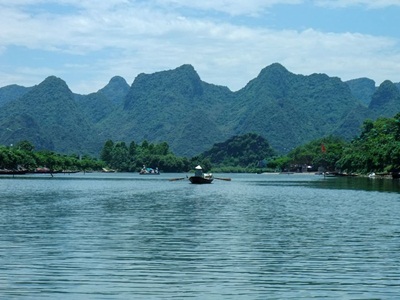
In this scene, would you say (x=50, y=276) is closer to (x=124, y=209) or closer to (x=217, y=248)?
(x=217, y=248)

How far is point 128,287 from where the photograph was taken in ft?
71.1

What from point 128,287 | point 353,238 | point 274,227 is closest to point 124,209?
point 274,227

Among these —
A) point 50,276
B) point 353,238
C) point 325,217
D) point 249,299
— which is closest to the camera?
point 249,299

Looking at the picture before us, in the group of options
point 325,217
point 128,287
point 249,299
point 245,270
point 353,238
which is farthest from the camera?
point 325,217

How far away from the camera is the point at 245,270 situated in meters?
25.0

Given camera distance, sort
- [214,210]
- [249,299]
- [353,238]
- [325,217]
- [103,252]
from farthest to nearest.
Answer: [214,210]
[325,217]
[353,238]
[103,252]
[249,299]

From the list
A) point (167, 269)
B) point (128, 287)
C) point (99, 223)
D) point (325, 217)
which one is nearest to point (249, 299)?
point (128, 287)

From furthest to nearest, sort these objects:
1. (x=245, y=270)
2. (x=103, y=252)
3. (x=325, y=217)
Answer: (x=325, y=217)
(x=103, y=252)
(x=245, y=270)

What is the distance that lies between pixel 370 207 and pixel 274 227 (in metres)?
21.5

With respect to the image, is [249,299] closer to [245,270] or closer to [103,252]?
[245,270]

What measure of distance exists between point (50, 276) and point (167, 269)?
166 inches

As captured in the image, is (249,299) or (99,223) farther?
(99,223)

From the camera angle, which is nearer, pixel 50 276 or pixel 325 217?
pixel 50 276

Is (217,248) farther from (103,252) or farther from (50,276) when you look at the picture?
(50,276)
